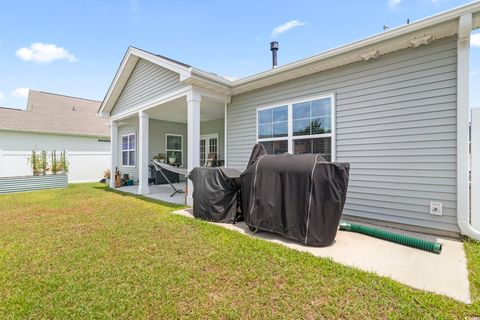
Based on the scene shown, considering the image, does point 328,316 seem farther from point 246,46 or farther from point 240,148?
point 246,46

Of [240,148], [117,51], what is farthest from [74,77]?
[240,148]

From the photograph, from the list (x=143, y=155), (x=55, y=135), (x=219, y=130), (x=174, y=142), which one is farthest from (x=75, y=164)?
(x=219, y=130)

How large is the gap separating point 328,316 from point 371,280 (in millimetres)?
761

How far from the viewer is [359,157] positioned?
13.8ft

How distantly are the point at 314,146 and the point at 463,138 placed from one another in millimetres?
2214

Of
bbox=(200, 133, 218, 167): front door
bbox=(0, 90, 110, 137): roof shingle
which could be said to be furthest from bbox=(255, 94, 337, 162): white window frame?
bbox=(0, 90, 110, 137): roof shingle

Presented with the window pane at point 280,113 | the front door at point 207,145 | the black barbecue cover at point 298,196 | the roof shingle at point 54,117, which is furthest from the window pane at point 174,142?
the black barbecue cover at point 298,196

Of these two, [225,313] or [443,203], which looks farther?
[443,203]

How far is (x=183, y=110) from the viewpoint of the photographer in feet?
26.6

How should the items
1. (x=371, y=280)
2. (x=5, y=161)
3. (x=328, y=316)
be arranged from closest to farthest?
1. (x=328, y=316)
2. (x=371, y=280)
3. (x=5, y=161)

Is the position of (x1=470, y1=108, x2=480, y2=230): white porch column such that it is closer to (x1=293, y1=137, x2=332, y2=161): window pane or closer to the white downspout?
the white downspout

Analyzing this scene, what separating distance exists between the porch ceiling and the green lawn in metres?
4.10

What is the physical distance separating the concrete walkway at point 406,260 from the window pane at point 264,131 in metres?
2.64

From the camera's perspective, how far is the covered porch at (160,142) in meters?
7.57
